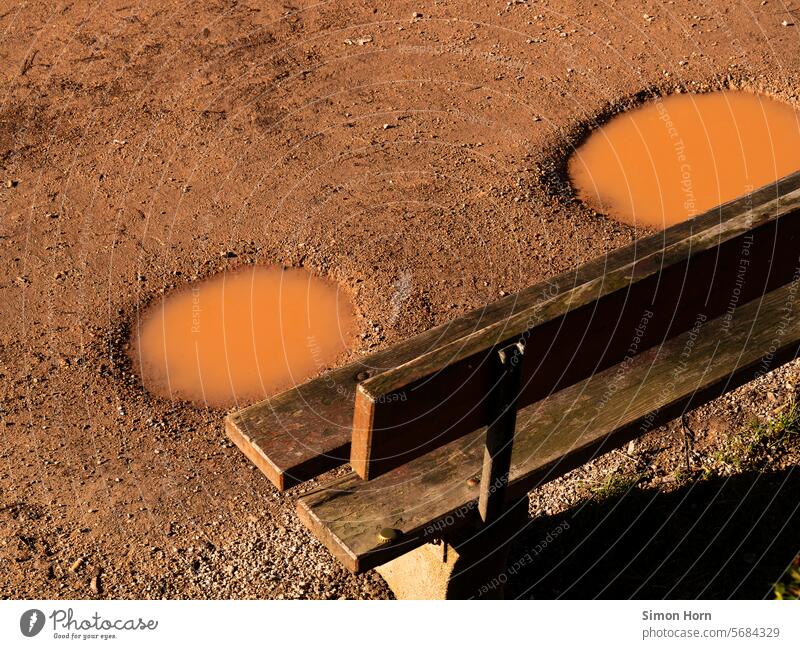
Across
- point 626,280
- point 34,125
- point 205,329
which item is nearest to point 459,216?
point 205,329

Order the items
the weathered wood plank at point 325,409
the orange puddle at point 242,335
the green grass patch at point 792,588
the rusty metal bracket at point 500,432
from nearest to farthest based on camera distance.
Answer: the rusty metal bracket at point 500,432 < the green grass patch at point 792,588 < the weathered wood plank at point 325,409 < the orange puddle at point 242,335

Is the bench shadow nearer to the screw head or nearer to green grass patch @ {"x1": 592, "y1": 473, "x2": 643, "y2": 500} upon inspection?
green grass patch @ {"x1": 592, "y1": 473, "x2": 643, "y2": 500}

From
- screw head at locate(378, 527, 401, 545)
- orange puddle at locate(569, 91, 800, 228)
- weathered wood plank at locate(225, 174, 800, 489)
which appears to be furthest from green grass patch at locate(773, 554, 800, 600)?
orange puddle at locate(569, 91, 800, 228)

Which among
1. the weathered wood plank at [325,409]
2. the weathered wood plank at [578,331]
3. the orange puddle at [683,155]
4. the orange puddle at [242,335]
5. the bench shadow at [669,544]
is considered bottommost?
the orange puddle at [242,335]

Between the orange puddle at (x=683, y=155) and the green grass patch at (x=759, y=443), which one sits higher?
the orange puddle at (x=683, y=155)

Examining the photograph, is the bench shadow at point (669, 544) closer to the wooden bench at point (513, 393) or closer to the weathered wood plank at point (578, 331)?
the wooden bench at point (513, 393)

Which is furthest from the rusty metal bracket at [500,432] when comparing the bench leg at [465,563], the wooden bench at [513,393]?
the bench leg at [465,563]

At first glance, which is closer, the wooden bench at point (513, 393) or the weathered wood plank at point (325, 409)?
the wooden bench at point (513, 393)

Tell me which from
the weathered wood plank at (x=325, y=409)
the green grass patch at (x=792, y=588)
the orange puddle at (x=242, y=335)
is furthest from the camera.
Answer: the orange puddle at (x=242, y=335)

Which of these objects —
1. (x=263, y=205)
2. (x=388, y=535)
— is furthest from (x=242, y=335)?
(x=388, y=535)
